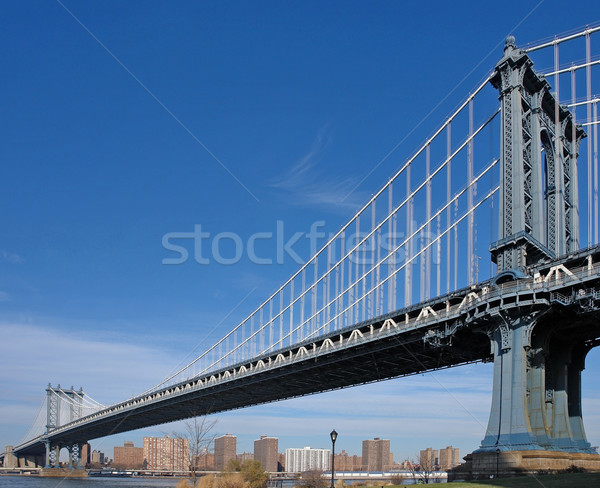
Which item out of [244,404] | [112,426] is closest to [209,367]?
[244,404]

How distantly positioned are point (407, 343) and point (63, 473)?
115658 millimetres

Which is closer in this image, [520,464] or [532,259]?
[520,464]

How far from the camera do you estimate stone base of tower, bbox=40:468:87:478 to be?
138 m

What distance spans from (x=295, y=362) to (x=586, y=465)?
28955mm

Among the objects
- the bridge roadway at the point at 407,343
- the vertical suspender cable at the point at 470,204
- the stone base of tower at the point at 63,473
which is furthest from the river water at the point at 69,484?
the vertical suspender cable at the point at 470,204

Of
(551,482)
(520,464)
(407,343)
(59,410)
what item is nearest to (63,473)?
(59,410)

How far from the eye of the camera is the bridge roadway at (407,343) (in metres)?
34.3

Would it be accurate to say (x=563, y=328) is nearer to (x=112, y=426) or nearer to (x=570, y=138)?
(x=570, y=138)

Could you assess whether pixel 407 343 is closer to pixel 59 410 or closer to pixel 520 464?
pixel 520 464

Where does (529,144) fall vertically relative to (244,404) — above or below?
above

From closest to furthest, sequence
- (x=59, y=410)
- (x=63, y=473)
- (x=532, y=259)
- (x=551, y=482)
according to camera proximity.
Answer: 1. (x=551, y=482)
2. (x=532, y=259)
3. (x=63, y=473)
4. (x=59, y=410)

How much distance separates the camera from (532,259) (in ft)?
123

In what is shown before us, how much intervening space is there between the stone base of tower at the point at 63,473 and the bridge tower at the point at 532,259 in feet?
404

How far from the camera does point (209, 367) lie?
300ft
